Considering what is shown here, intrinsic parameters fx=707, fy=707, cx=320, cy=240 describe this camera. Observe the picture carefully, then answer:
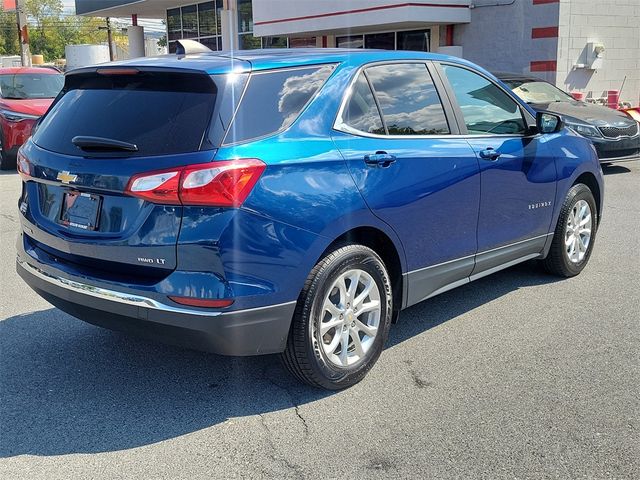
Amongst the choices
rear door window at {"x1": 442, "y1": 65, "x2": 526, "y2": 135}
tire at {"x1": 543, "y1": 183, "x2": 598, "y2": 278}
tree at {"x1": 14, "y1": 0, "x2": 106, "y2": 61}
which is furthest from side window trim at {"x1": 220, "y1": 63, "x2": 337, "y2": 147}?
tree at {"x1": 14, "y1": 0, "x2": 106, "y2": 61}

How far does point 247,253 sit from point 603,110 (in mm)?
10585

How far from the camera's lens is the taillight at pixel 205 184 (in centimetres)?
324

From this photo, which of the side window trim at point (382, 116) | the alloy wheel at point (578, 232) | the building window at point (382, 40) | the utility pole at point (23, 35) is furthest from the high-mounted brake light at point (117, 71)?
the utility pole at point (23, 35)

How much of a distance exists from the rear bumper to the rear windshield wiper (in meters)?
0.69

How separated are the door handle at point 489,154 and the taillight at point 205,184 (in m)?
1.93

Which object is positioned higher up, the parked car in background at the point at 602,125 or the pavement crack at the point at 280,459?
the parked car in background at the point at 602,125

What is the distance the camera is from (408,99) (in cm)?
434

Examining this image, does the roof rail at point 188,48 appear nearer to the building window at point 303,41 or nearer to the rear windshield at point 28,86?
the rear windshield at point 28,86

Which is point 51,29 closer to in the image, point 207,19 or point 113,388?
point 207,19

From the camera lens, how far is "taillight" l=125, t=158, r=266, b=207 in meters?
3.24

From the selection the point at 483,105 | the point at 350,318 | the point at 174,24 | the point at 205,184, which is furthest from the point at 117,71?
the point at 174,24

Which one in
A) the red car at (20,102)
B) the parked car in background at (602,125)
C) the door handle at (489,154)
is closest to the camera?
the door handle at (489,154)

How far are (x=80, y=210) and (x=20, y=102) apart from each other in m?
10.4

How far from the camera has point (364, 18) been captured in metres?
18.1
